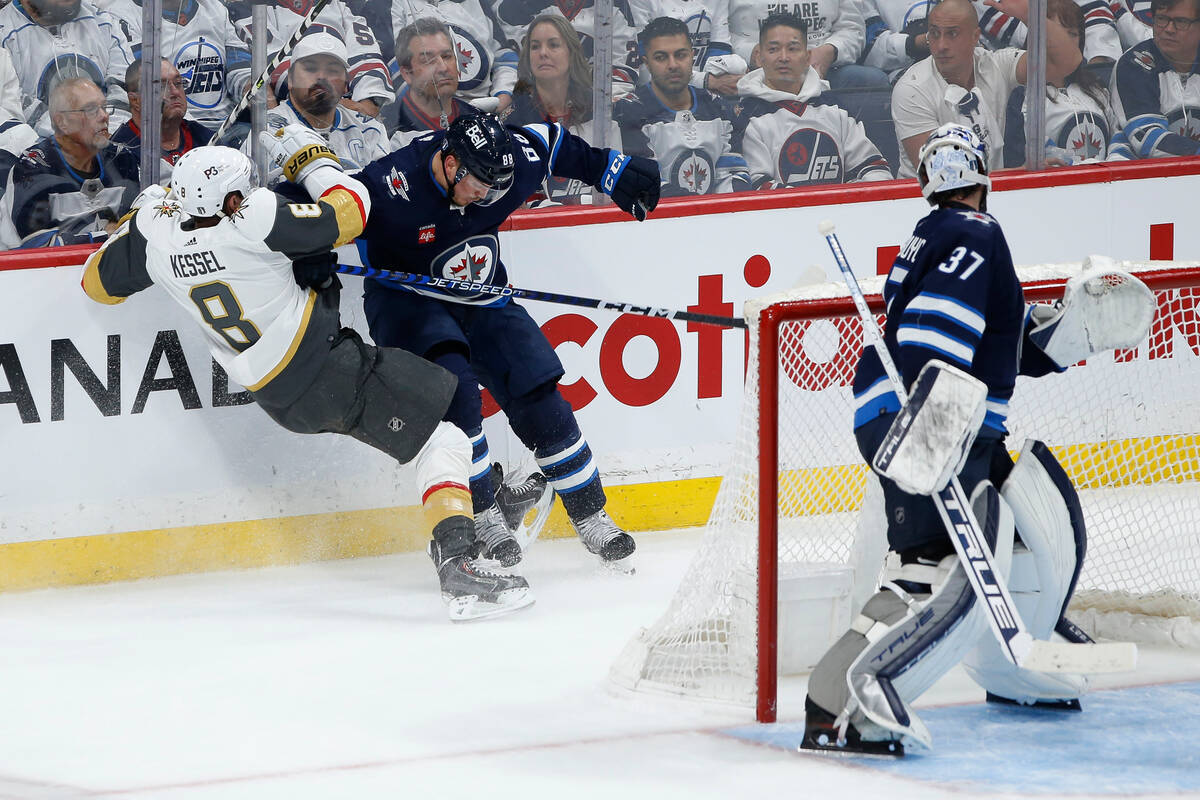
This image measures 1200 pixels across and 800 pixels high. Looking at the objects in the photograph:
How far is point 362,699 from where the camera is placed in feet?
11.1

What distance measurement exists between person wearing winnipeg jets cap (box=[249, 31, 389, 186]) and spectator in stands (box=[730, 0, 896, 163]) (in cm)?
106

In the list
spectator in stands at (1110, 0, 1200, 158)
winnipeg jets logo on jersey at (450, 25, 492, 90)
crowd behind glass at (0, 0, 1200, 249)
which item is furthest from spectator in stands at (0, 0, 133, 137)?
spectator in stands at (1110, 0, 1200, 158)

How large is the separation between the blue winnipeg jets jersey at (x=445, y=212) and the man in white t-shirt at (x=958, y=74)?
3.34ft

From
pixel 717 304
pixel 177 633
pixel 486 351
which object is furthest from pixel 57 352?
pixel 717 304

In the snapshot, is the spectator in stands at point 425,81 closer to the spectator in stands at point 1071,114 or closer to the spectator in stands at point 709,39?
the spectator in stands at point 709,39

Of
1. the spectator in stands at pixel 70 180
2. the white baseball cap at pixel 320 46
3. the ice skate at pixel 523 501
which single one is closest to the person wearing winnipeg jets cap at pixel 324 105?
the white baseball cap at pixel 320 46

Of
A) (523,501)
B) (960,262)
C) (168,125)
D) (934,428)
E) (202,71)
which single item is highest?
(202,71)

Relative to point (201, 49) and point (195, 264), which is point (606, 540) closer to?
point (195, 264)

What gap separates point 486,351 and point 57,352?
1007mm

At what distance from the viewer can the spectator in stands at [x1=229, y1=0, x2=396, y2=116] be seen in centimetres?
426

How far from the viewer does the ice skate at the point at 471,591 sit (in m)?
3.92

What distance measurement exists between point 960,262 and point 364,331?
1943 mm

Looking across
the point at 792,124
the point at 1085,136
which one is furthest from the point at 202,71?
the point at 1085,136

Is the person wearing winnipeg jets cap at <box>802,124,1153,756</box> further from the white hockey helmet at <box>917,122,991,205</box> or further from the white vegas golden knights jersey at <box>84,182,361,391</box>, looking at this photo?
the white vegas golden knights jersey at <box>84,182,361,391</box>
